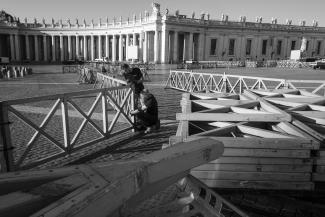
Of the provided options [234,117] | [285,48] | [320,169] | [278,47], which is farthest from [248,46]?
[320,169]

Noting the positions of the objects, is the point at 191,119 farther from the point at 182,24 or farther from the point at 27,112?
the point at 182,24

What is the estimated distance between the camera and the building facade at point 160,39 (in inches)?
2483

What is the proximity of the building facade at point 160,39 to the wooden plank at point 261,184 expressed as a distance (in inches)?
2249

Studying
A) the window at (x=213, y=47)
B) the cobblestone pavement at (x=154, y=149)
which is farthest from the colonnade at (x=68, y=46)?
the cobblestone pavement at (x=154, y=149)

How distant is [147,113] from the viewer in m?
7.71

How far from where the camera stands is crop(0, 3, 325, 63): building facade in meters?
63.1

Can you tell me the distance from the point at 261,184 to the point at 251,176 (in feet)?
0.59

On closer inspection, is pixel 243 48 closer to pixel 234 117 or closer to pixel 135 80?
pixel 135 80

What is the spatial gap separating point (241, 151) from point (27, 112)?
8.94 m

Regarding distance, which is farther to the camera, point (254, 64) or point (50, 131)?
point (254, 64)

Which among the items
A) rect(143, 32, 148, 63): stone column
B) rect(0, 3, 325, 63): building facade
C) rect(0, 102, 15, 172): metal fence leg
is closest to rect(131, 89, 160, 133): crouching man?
rect(0, 102, 15, 172): metal fence leg

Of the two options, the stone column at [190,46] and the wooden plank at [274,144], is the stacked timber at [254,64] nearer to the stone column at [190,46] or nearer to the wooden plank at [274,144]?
the stone column at [190,46]

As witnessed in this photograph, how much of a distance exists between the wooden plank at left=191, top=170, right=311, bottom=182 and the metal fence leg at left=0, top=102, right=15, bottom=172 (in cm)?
325

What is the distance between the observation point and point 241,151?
3.69 metres
